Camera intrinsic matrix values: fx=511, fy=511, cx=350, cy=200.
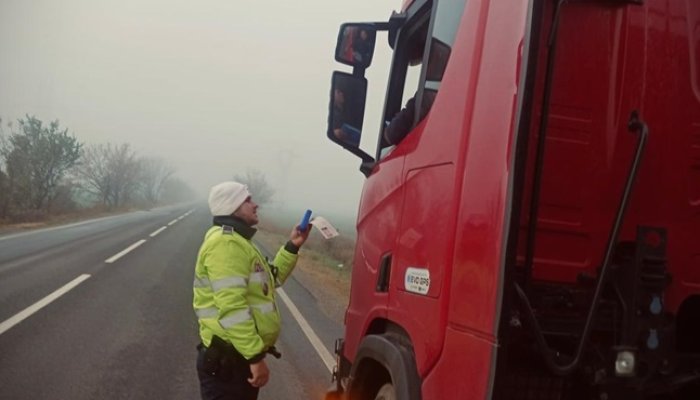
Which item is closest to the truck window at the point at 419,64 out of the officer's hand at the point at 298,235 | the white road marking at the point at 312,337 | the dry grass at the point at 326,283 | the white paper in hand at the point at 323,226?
the white paper in hand at the point at 323,226

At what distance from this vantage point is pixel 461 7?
209 centimetres

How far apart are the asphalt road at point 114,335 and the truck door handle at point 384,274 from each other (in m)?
2.58

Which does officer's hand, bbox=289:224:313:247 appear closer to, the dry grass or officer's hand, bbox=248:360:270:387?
officer's hand, bbox=248:360:270:387

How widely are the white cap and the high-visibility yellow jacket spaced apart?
8 centimetres

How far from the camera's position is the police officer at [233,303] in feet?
8.32

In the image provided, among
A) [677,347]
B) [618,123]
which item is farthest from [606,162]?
[677,347]

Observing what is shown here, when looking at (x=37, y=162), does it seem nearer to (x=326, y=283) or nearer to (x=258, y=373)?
(x=326, y=283)

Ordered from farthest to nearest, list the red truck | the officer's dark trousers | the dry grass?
the dry grass, the officer's dark trousers, the red truck

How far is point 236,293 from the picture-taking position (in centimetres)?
254

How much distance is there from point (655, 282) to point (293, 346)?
16.9 ft

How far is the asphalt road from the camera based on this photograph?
175 inches

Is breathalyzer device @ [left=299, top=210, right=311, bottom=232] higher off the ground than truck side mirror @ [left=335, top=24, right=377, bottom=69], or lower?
lower

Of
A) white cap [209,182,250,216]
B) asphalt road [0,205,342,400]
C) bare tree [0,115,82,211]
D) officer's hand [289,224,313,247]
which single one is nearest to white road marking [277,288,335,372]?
asphalt road [0,205,342,400]

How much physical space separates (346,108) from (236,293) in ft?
4.00
